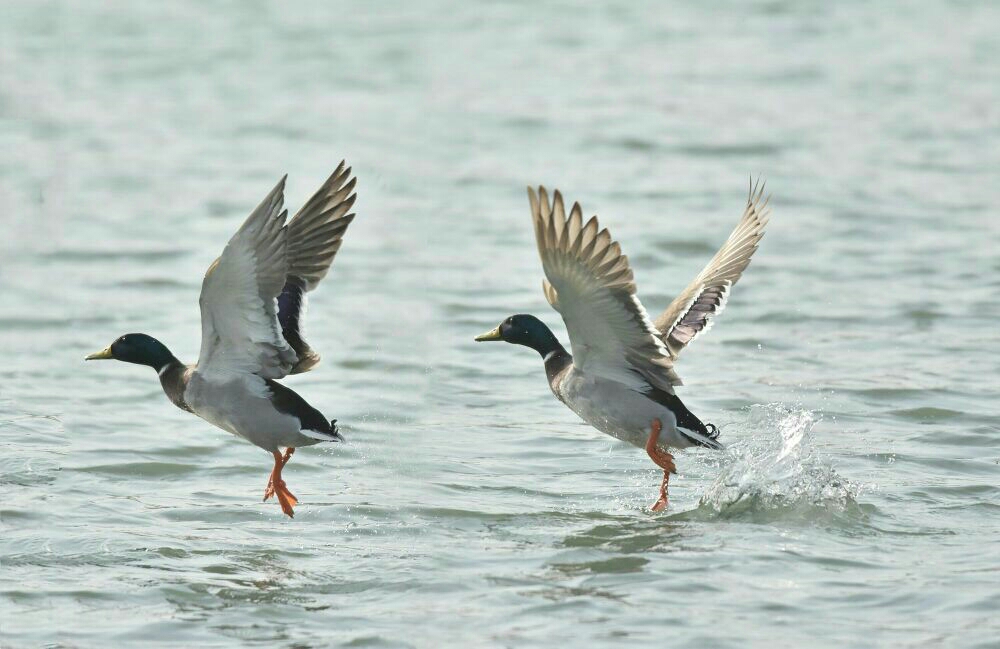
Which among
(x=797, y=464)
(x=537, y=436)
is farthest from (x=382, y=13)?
(x=797, y=464)

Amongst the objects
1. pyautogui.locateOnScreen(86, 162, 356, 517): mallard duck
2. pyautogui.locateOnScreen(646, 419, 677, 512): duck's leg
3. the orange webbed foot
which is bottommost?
the orange webbed foot

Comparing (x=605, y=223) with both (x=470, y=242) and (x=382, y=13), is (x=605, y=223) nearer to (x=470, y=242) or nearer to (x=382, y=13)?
(x=470, y=242)

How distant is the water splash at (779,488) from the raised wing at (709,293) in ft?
2.58

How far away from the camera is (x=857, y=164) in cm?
1933

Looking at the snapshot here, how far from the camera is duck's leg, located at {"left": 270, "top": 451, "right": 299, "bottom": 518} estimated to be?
9.19m

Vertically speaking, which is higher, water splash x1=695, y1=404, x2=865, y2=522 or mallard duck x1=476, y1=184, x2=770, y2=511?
mallard duck x1=476, y1=184, x2=770, y2=511

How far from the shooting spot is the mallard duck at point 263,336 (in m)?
8.48

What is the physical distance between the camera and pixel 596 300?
880 centimetres

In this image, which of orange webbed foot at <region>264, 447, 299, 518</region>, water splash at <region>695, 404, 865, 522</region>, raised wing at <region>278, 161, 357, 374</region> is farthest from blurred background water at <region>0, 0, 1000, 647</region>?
raised wing at <region>278, 161, 357, 374</region>

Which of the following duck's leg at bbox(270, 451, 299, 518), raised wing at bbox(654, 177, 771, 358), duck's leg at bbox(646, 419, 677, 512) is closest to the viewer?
duck's leg at bbox(270, 451, 299, 518)

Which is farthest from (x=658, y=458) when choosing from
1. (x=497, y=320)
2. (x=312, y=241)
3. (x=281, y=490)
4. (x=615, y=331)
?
(x=497, y=320)

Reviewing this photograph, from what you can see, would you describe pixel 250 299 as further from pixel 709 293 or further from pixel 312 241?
pixel 709 293

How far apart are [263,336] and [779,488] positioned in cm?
295

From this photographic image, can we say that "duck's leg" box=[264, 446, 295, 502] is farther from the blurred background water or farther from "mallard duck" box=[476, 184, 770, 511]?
"mallard duck" box=[476, 184, 770, 511]
